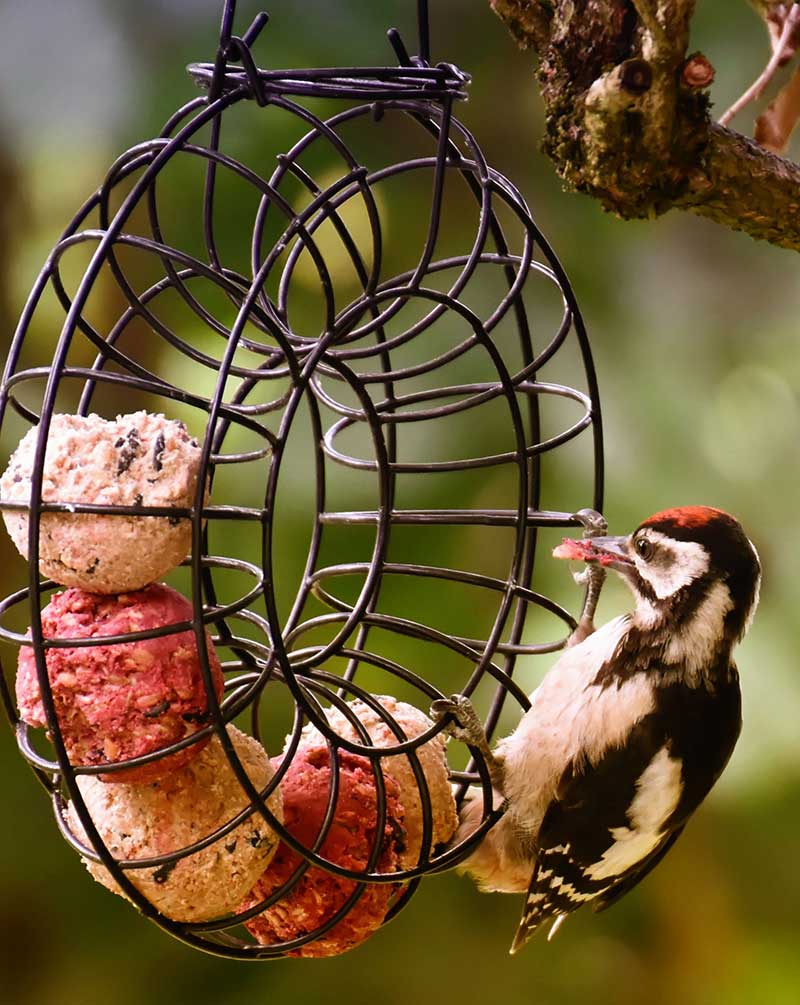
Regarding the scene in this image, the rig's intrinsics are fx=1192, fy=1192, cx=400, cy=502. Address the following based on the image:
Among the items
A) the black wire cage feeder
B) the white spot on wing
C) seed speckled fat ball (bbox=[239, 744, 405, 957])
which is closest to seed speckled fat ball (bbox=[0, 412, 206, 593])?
the black wire cage feeder

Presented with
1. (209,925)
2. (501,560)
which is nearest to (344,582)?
(501,560)

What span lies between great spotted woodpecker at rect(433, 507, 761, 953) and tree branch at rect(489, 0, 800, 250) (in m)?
0.31

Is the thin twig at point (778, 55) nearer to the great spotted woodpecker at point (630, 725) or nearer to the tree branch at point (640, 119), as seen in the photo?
the tree branch at point (640, 119)

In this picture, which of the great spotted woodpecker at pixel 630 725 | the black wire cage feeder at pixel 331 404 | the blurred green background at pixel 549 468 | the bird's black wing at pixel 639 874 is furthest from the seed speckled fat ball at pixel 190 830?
the blurred green background at pixel 549 468

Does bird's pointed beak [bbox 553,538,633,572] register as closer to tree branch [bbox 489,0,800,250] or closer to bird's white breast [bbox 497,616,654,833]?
bird's white breast [bbox 497,616,654,833]

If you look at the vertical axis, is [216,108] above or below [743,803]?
above

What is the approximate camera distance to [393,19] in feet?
6.84

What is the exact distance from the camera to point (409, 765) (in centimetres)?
102

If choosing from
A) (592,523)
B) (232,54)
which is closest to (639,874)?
(592,523)

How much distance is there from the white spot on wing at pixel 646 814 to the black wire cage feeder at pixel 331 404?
0.16m

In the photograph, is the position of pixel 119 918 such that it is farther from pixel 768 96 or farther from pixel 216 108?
pixel 768 96

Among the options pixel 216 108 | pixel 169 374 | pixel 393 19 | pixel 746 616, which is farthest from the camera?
pixel 393 19

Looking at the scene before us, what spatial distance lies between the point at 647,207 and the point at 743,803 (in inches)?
51.7

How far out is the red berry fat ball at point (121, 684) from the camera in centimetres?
81
